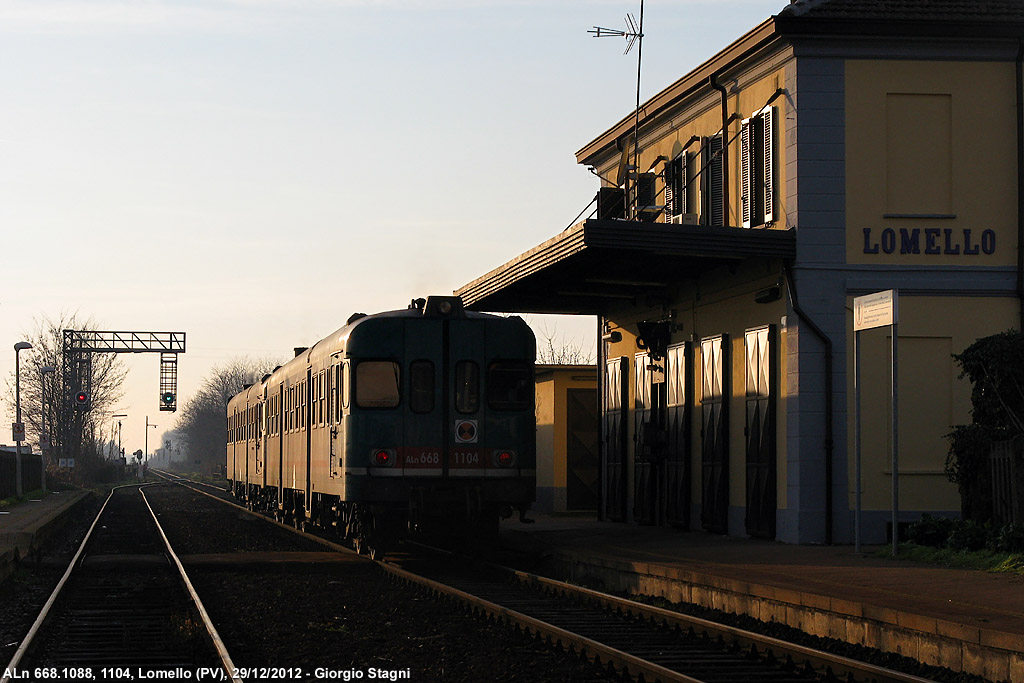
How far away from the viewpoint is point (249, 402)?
3325 centimetres

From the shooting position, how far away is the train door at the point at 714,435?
63.0 feet

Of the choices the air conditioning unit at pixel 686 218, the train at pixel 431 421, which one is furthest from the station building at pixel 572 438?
the train at pixel 431 421

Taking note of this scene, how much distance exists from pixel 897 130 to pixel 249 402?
20.1 meters

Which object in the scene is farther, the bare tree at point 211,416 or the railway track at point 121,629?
the bare tree at point 211,416

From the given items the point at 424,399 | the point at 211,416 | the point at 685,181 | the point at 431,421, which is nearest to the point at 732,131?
the point at 685,181

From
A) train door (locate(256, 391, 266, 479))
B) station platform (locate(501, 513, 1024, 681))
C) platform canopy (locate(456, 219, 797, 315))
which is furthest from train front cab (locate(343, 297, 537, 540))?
train door (locate(256, 391, 266, 479))

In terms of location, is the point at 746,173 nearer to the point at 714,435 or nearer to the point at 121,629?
the point at 714,435

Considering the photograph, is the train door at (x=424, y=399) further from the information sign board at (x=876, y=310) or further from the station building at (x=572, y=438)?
the station building at (x=572, y=438)

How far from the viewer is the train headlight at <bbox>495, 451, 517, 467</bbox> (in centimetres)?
1728

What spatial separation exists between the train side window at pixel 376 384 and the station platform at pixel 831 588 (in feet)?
9.73

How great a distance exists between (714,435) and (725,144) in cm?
434

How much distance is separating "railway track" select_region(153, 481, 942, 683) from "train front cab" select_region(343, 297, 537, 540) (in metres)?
1.97

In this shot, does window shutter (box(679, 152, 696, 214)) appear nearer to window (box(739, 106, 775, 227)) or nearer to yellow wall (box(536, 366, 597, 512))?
window (box(739, 106, 775, 227))

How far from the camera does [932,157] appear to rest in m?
17.5
